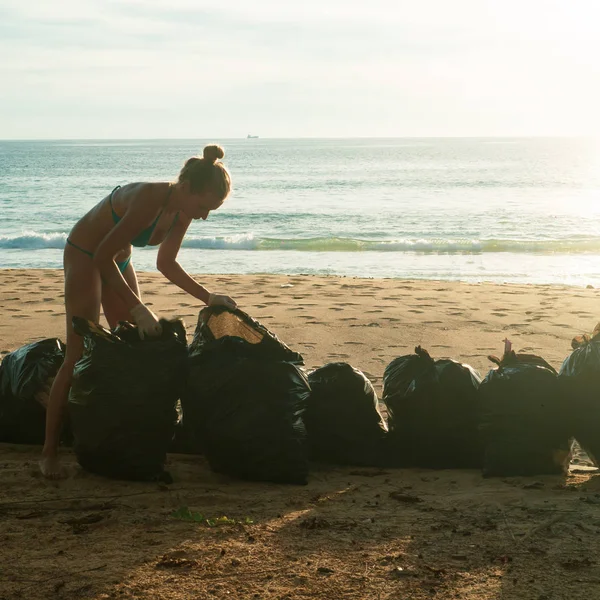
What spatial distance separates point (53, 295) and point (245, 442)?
6574 millimetres

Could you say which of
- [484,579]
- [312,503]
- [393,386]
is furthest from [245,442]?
[484,579]

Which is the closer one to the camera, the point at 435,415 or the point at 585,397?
the point at 585,397

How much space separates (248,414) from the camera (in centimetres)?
388

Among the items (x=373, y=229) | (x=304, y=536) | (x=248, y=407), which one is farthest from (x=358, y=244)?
(x=304, y=536)

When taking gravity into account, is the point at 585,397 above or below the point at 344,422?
above

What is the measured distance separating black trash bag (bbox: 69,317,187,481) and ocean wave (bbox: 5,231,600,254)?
14.9m

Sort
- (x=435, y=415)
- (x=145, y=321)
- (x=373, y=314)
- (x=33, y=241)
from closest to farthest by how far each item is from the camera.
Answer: (x=145, y=321), (x=435, y=415), (x=373, y=314), (x=33, y=241)

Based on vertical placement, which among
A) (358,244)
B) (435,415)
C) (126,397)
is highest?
(358,244)

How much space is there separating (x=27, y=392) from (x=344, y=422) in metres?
1.72

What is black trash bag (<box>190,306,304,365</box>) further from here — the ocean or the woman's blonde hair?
the ocean

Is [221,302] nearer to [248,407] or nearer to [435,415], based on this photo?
[248,407]

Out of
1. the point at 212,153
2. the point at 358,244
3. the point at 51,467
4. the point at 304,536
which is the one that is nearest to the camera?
the point at 304,536

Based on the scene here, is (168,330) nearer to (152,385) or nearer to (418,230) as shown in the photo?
(152,385)

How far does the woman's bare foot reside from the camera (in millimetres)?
3895
